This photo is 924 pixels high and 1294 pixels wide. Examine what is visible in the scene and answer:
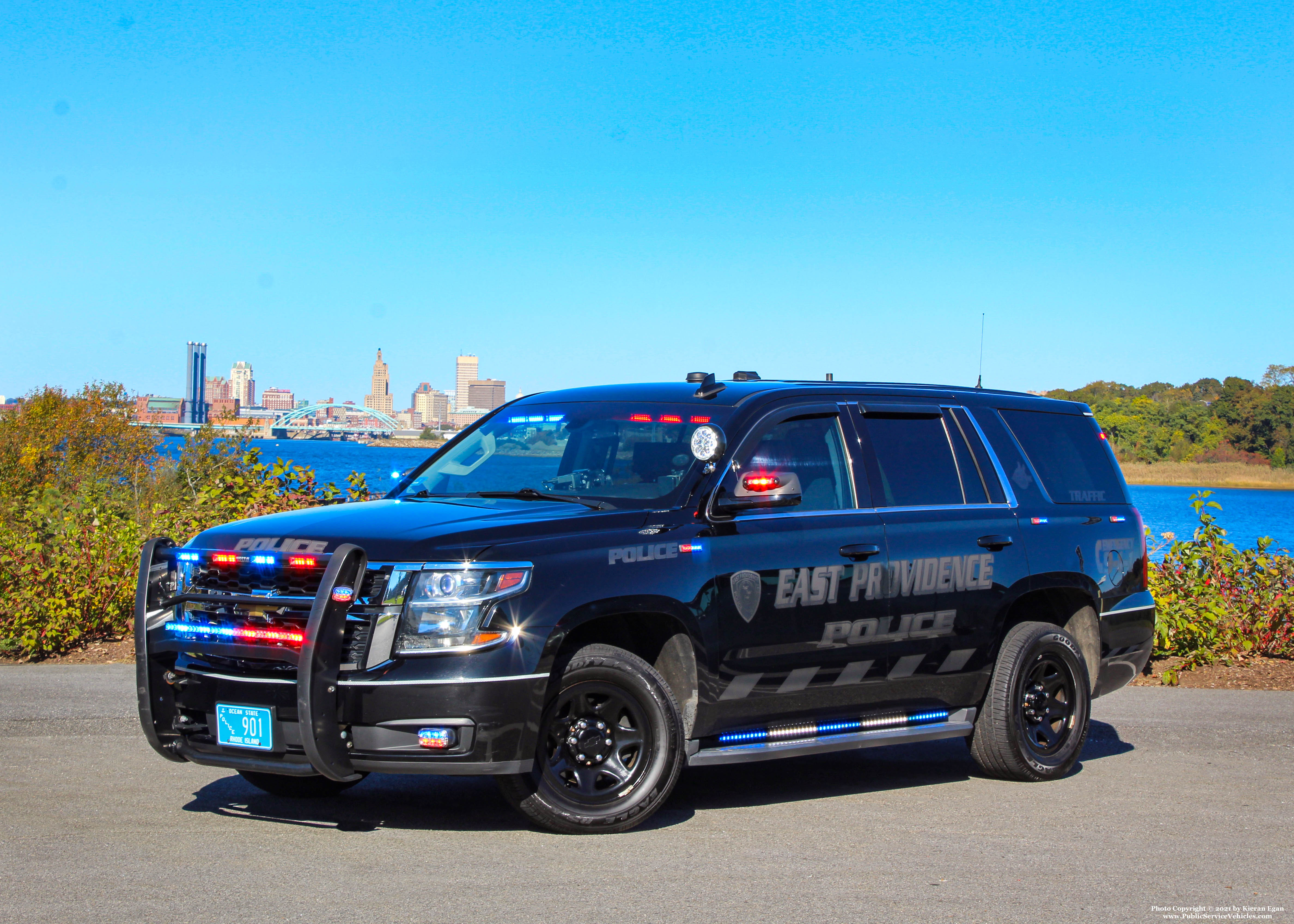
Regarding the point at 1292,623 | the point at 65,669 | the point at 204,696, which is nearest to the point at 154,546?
the point at 204,696

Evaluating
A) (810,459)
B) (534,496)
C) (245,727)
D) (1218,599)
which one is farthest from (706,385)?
(1218,599)

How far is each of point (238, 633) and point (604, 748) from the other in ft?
5.41

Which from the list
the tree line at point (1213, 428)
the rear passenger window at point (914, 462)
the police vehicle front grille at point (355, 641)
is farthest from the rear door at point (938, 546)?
the tree line at point (1213, 428)

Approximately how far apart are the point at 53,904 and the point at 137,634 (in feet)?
5.18

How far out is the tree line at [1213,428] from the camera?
73.8m

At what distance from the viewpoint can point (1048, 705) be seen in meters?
7.47

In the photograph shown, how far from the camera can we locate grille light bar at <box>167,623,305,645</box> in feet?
17.8

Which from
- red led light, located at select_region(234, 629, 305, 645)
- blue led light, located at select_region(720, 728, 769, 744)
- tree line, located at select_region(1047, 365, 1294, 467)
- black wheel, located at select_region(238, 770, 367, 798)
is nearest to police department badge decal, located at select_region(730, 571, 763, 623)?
blue led light, located at select_region(720, 728, 769, 744)

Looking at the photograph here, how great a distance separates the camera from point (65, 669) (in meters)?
10.6

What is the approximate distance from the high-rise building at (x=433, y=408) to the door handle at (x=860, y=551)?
12.5m

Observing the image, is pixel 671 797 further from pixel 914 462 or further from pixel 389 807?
pixel 914 462

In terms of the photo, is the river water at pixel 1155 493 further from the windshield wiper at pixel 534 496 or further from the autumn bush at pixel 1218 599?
the windshield wiper at pixel 534 496

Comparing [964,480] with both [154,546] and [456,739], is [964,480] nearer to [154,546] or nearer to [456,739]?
[456,739]

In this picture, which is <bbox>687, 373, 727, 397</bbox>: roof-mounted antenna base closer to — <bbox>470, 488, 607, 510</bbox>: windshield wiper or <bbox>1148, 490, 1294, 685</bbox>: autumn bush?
<bbox>470, 488, 607, 510</bbox>: windshield wiper
